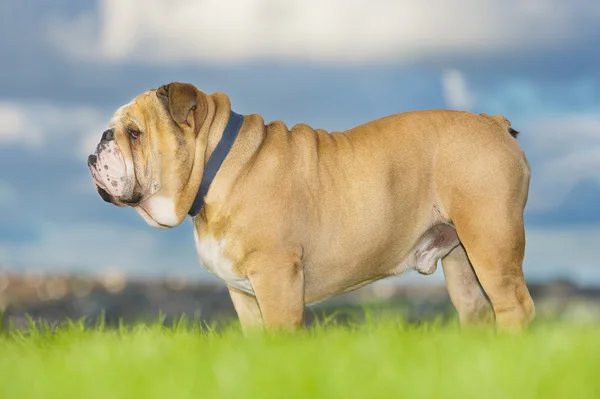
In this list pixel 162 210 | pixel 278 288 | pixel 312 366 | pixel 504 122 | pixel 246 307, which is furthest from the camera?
pixel 504 122

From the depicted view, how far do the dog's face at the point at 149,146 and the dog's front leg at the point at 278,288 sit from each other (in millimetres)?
775

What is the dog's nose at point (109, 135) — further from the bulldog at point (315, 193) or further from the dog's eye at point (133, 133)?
the dog's eye at point (133, 133)

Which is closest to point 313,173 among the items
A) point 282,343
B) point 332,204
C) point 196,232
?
point 332,204

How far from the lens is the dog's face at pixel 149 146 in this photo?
16.9ft

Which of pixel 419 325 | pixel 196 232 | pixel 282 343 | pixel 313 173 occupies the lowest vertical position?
pixel 419 325

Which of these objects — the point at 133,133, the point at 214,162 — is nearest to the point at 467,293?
the point at 214,162

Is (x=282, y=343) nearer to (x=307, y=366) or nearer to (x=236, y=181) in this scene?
(x=307, y=366)

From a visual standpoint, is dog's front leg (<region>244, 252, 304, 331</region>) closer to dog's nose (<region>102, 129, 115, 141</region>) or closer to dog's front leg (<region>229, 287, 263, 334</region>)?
dog's front leg (<region>229, 287, 263, 334</region>)

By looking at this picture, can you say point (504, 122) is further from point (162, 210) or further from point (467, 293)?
point (162, 210)

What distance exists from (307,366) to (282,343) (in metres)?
0.64

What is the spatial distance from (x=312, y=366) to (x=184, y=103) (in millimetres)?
2064

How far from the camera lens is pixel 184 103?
16.5ft

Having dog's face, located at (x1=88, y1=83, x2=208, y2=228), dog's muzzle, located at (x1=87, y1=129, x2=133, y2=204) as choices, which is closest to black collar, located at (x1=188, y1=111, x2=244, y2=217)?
dog's face, located at (x1=88, y1=83, x2=208, y2=228)

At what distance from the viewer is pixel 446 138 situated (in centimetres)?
561
